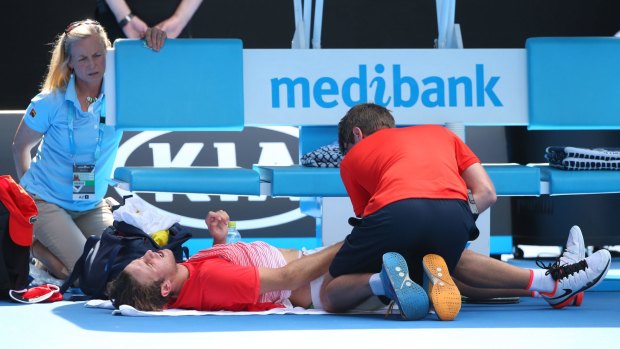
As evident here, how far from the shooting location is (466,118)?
20.0ft

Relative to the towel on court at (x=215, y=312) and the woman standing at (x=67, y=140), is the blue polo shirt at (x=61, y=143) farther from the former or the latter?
the towel on court at (x=215, y=312)

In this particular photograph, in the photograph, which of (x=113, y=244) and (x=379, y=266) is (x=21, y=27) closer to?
(x=113, y=244)

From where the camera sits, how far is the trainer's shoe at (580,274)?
4.53 m

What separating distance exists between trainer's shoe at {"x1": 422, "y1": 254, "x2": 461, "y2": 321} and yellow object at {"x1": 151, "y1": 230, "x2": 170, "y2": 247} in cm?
165

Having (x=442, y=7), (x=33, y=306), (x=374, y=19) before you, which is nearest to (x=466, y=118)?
(x=442, y=7)

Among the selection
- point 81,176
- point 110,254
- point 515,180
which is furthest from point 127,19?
point 515,180

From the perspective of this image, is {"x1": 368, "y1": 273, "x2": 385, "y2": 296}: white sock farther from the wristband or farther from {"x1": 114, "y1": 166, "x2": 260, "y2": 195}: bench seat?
the wristband

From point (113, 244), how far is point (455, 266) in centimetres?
166

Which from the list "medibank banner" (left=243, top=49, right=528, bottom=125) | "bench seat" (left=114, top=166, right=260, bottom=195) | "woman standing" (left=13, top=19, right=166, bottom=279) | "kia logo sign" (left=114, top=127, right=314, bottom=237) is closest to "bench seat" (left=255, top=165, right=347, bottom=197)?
"bench seat" (left=114, top=166, right=260, bottom=195)

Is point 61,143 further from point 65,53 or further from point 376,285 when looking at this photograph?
point 376,285

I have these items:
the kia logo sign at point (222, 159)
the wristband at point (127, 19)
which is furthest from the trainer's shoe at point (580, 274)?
the kia logo sign at point (222, 159)

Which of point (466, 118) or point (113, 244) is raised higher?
point (466, 118)

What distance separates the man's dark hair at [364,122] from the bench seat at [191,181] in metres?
1.00

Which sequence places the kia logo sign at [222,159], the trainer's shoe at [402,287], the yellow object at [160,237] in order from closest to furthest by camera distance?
the trainer's shoe at [402,287], the yellow object at [160,237], the kia logo sign at [222,159]
